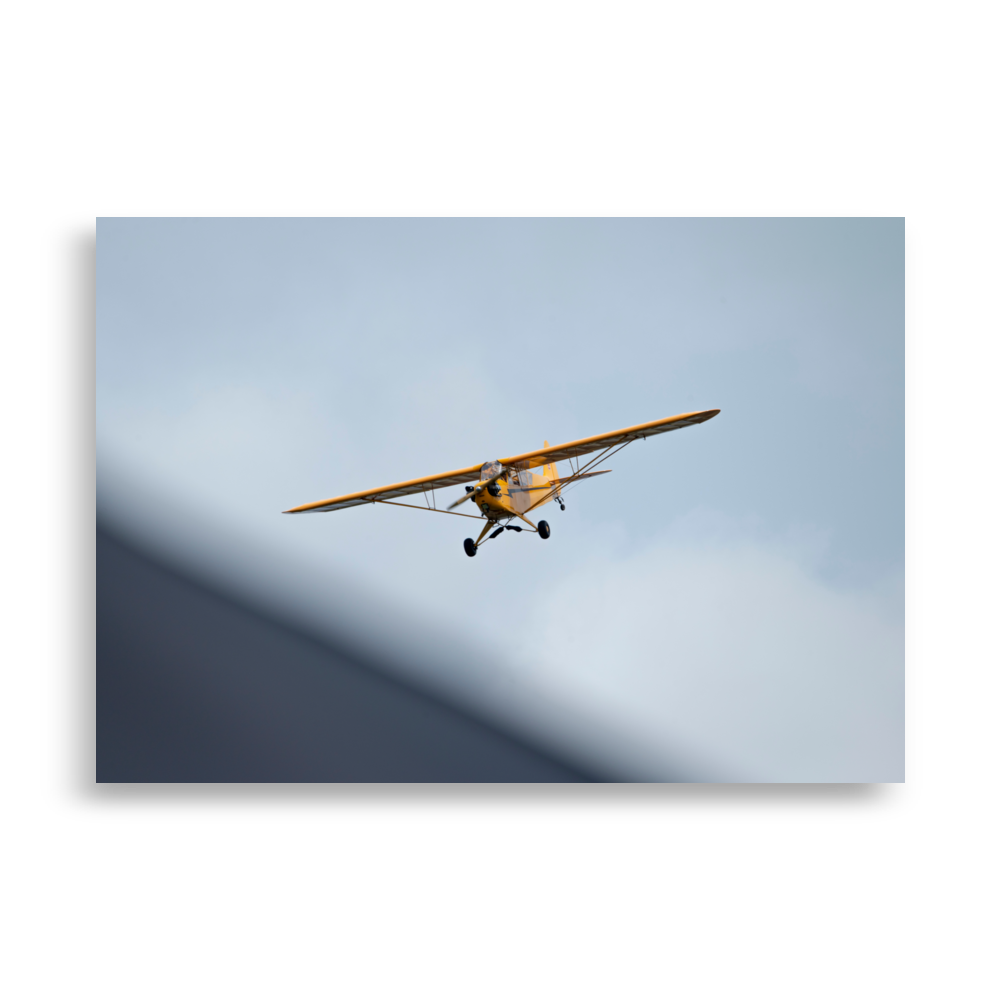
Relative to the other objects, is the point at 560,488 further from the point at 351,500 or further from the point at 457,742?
the point at 457,742

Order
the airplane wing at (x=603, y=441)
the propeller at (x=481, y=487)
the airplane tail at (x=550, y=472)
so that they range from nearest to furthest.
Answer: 1. the airplane wing at (x=603, y=441)
2. the propeller at (x=481, y=487)
3. the airplane tail at (x=550, y=472)

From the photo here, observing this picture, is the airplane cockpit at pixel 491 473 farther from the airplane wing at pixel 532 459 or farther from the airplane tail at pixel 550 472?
the airplane tail at pixel 550 472

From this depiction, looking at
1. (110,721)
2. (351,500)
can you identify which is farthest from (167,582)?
(351,500)

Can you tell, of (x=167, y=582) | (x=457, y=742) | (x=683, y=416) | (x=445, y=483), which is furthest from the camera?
(x=457, y=742)

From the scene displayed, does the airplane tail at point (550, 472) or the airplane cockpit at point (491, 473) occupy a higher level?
the airplane tail at point (550, 472)

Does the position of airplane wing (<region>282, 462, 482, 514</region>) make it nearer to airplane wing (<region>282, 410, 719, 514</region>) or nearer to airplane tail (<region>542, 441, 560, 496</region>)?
airplane wing (<region>282, 410, 719, 514</region>)

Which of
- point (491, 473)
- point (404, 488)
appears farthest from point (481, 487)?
point (404, 488)

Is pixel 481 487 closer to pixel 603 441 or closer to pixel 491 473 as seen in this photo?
pixel 491 473

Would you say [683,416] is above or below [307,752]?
above
